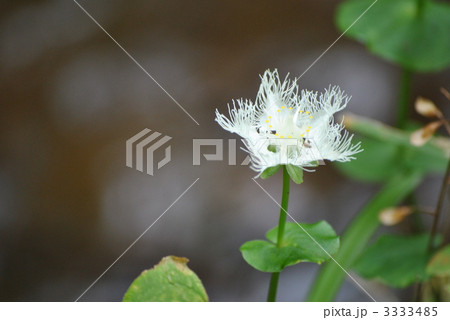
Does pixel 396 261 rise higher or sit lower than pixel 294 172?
lower

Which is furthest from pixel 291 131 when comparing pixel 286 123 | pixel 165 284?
pixel 165 284

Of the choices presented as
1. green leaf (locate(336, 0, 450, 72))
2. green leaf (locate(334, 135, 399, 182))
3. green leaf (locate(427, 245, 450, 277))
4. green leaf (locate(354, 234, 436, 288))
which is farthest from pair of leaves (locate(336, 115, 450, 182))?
green leaf (locate(427, 245, 450, 277))

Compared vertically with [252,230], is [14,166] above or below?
above

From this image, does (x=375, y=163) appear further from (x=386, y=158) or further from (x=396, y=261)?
(x=396, y=261)

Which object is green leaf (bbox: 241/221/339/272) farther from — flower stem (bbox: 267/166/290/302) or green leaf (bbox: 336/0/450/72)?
green leaf (bbox: 336/0/450/72)
